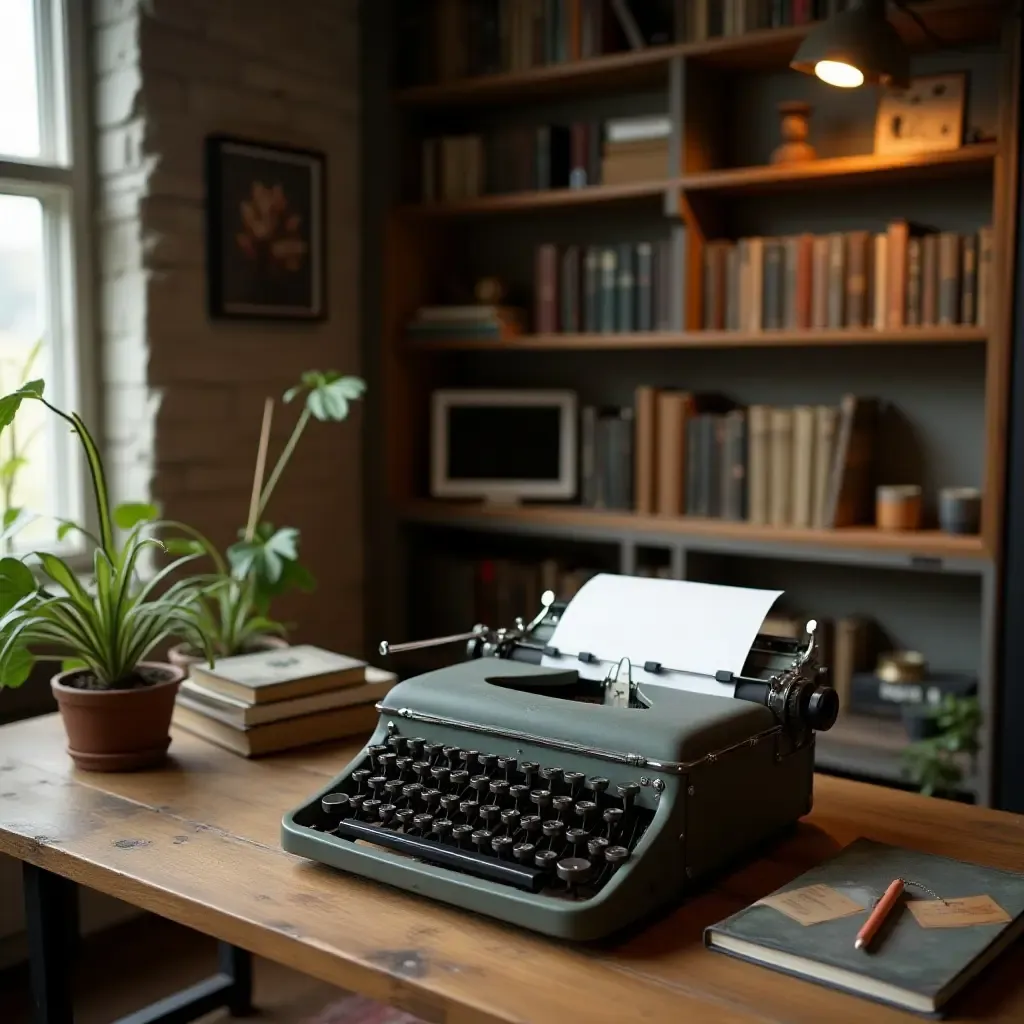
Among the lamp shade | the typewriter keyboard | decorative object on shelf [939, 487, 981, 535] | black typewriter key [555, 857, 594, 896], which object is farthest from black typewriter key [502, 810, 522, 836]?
decorative object on shelf [939, 487, 981, 535]

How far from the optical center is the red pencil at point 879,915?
1.21 meters

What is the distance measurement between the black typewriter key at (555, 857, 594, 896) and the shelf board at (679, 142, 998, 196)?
197 centimetres

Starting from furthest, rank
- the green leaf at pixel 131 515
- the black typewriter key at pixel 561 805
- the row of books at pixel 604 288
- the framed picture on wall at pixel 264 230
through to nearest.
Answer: the row of books at pixel 604 288 < the framed picture on wall at pixel 264 230 < the green leaf at pixel 131 515 < the black typewriter key at pixel 561 805

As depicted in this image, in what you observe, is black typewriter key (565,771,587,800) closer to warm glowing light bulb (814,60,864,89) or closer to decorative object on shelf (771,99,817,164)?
warm glowing light bulb (814,60,864,89)

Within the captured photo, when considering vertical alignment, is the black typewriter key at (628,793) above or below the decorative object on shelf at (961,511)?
below

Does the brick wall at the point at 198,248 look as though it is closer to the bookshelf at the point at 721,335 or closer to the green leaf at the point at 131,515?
the bookshelf at the point at 721,335

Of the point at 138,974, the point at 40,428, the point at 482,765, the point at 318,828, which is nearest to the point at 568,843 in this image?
the point at 482,765

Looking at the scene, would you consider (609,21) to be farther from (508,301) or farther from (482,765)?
(482,765)

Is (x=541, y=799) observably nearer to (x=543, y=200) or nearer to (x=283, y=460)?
(x=283, y=460)

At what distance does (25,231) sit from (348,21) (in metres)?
1.11

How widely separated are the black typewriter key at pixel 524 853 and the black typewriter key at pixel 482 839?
4 cm

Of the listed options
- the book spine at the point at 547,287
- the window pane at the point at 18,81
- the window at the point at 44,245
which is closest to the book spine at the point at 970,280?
the book spine at the point at 547,287

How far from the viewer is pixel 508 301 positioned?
366cm

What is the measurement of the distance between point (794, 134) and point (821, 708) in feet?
6.02
